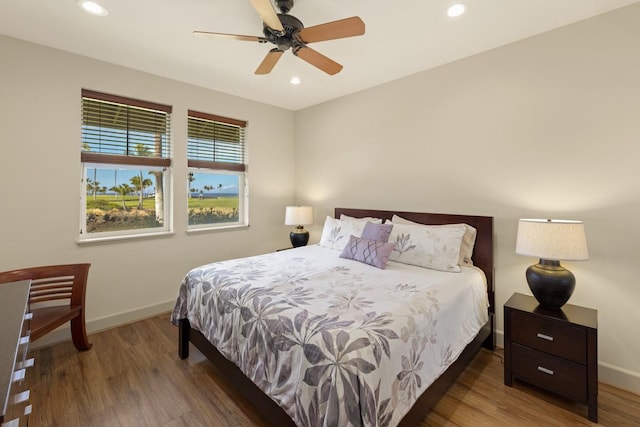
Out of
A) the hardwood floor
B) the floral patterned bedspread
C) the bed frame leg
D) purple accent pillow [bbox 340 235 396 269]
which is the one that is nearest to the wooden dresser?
the floral patterned bedspread

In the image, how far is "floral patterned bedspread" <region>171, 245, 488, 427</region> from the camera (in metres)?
1.23

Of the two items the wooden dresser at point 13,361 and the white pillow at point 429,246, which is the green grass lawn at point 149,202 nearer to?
the wooden dresser at point 13,361

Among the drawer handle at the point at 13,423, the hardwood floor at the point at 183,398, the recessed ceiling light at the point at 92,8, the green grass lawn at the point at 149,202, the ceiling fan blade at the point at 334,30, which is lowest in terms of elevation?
the hardwood floor at the point at 183,398

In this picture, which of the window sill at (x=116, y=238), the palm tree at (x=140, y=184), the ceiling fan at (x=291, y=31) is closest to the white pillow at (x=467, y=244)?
the ceiling fan at (x=291, y=31)

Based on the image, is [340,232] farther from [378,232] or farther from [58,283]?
[58,283]

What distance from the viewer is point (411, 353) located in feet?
4.75

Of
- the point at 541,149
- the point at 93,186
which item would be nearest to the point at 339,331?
the point at 541,149

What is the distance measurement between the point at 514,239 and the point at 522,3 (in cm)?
176

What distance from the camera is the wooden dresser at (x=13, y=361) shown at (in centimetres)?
64

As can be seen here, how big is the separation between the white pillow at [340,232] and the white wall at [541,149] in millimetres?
478

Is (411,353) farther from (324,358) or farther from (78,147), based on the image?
(78,147)

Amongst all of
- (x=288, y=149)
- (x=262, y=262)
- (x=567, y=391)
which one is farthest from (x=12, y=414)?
(x=288, y=149)

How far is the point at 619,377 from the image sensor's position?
204 cm

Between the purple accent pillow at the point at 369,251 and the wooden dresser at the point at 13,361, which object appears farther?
the purple accent pillow at the point at 369,251
